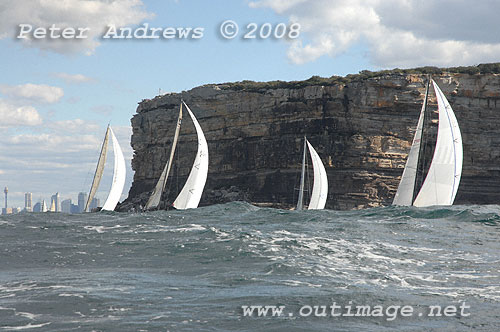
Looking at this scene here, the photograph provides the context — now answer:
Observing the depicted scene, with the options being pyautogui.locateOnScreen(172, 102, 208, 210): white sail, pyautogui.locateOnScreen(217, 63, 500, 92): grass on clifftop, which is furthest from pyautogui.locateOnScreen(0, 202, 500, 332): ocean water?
pyautogui.locateOnScreen(217, 63, 500, 92): grass on clifftop

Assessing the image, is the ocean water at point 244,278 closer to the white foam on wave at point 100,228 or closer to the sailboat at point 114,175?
the white foam on wave at point 100,228

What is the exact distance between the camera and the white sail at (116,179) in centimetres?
4925

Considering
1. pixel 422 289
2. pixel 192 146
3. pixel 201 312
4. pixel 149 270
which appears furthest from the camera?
pixel 192 146

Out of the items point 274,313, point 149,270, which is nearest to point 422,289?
point 274,313

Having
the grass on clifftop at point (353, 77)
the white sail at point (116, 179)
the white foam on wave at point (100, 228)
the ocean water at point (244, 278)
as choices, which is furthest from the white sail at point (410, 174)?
the grass on clifftop at point (353, 77)

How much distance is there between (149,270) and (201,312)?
14.5ft

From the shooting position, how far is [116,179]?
49.2 metres

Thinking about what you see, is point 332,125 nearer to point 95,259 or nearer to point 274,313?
point 95,259

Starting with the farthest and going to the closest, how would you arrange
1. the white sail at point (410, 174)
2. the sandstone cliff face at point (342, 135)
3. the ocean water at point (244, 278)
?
the sandstone cliff face at point (342, 135) < the white sail at point (410, 174) < the ocean water at point (244, 278)

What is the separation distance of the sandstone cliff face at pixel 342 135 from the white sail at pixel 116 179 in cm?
1671

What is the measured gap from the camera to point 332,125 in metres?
62.1

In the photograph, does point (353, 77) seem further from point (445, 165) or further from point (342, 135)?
point (445, 165)

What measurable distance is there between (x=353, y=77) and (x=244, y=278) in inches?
2234

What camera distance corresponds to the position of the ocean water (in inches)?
405
